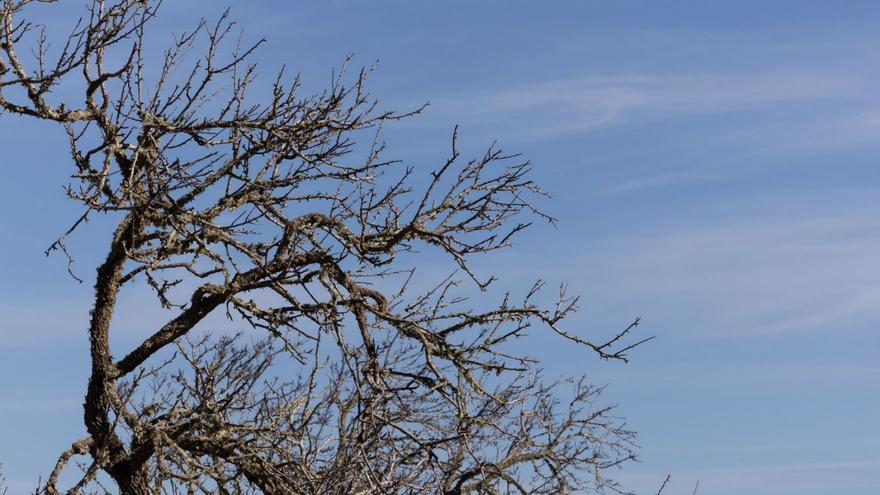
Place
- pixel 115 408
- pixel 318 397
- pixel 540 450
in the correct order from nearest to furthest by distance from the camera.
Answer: pixel 115 408
pixel 540 450
pixel 318 397

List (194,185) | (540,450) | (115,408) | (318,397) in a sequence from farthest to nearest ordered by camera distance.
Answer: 1. (318,397)
2. (540,450)
3. (115,408)
4. (194,185)

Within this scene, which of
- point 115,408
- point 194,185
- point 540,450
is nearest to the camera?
point 194,185

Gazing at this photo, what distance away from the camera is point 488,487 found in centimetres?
1002

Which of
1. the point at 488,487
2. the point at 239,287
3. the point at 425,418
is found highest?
the point at 239,287

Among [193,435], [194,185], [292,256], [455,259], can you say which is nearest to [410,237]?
[455,259]

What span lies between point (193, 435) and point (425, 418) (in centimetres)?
226

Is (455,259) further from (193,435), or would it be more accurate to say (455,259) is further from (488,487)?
(193,435)

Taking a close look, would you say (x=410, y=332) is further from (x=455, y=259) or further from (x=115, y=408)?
(x=115, y=408)

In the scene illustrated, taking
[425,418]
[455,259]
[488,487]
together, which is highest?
[455,259]

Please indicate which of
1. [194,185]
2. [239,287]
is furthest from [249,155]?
[239,287]

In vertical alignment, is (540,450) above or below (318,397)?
below

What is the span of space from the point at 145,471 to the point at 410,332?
2938mm

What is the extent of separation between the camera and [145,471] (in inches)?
401

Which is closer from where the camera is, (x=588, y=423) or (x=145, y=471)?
(x=145, y=471)
